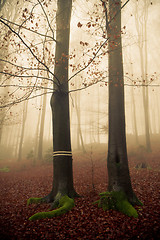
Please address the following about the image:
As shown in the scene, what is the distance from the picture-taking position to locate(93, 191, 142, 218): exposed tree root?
3882 mm

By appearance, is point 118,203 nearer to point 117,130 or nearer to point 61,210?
point 61,210

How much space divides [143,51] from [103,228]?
1970 cm

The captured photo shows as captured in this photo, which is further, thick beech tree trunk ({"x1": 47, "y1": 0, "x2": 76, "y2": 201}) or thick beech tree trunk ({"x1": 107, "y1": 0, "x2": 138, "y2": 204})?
thick beech tree trunk ({"x1": 47, "y1": 0, "x2": 76, "y2": 201})

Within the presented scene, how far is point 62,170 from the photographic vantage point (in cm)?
498

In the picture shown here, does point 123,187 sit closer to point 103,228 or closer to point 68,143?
point 103,228

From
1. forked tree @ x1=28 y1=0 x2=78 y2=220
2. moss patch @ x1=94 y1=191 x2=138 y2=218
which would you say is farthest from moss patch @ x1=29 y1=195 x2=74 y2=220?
moss patch @ x1=94 y1=191 x2=138 y2=218

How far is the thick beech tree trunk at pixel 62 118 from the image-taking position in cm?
498

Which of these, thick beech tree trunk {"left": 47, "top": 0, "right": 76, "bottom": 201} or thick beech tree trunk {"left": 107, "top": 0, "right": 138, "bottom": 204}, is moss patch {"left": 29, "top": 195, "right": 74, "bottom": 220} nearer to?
thick beech tree trunk {"left": 47, "top": 0, "right": 76, "bottom": 201}

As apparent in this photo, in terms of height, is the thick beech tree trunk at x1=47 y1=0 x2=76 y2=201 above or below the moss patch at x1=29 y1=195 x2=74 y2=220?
above

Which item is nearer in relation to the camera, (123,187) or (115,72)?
(123,187)

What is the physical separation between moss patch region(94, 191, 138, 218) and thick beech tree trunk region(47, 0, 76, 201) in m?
1.28

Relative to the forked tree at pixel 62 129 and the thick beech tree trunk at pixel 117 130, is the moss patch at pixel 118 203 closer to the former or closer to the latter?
the thick beech tree trunk at pixel 117 130

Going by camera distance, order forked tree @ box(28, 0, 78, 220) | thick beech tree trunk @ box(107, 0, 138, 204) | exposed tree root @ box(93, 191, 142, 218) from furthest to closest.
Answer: forked tree @ box(28, 0, 78, 220), thick beech tree trunk @ box(107, 0, 138, 204), exposed tree root @ box(93, 191, 142, 218)

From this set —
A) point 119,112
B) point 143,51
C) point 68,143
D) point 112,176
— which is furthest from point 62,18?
point 143,51
